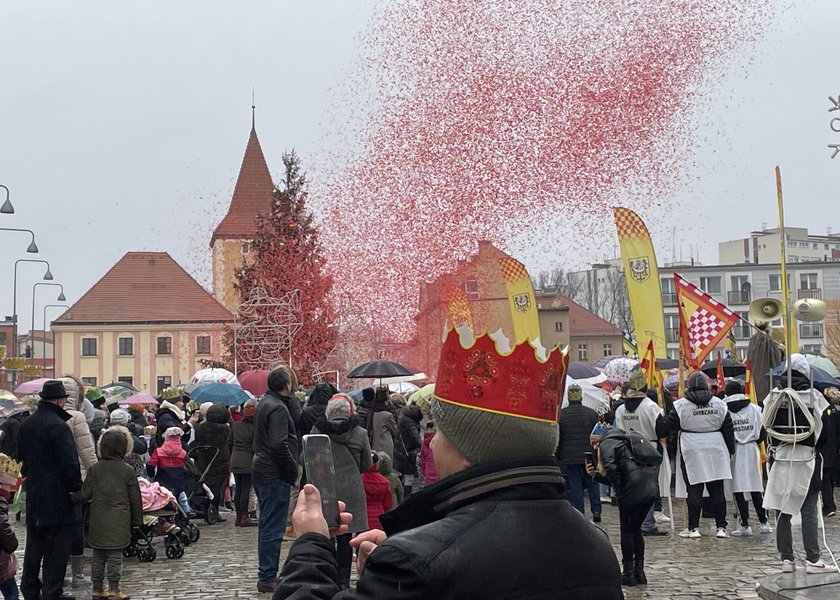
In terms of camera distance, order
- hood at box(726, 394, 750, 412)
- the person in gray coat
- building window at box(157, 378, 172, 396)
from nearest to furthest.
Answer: the person in gray coat → hood at box(726, 394, 750, 412) → building window at box(157, 378, 172, 396)

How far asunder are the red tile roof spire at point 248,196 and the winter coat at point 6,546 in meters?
101

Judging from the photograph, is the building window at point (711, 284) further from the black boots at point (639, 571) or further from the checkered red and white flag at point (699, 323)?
the black boots at point (639, 571)

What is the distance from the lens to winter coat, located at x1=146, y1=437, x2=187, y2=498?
53.9 feet

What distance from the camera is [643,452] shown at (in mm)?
11812

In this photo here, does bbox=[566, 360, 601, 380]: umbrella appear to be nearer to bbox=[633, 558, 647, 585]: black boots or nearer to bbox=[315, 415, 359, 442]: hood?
bbox=[633, 558, 647, 585]: black boots

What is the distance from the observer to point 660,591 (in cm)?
1133

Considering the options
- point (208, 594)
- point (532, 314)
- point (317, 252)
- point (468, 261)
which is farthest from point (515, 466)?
point (317, 252)

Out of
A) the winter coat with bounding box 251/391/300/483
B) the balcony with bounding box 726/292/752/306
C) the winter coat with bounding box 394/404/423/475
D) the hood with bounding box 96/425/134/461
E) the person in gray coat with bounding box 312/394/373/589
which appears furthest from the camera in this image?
the balcony with bounding box 726/292/752/306

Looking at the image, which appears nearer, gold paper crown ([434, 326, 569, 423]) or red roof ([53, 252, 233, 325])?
gold paper crown ([434, 326, 569, 423])

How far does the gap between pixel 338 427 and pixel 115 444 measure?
90.2 inches

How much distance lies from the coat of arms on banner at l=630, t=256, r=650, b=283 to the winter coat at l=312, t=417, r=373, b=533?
42.5 feet

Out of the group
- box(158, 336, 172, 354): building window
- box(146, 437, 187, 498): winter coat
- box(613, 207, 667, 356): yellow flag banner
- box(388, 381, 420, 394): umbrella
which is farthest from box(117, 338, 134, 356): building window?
box(146, 437, 187, 498): winter coat

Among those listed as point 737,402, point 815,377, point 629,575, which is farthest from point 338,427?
point 737,402

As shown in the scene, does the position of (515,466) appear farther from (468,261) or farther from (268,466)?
(468,261)
